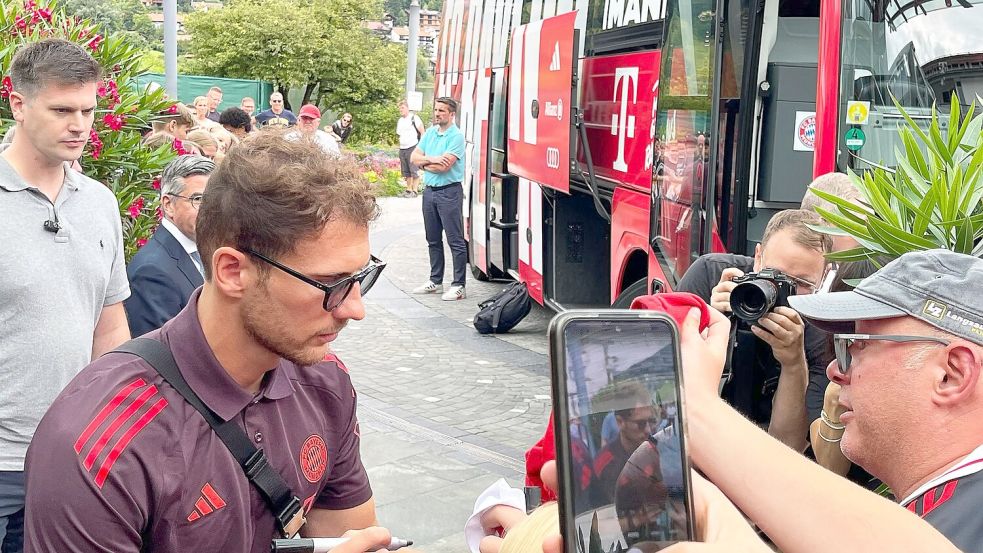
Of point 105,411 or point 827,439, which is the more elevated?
point 105,411

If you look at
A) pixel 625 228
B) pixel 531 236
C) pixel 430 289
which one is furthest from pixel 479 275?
pixel 625 228

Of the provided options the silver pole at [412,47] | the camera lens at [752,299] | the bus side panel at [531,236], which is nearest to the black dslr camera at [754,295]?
the camera lens at [752,299]

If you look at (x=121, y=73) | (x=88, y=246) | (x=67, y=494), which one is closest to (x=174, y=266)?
(x=88, y=246)

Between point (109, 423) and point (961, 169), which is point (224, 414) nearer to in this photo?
point (109, 423)

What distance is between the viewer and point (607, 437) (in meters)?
1.20

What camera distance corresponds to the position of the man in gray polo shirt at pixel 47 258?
127 inches

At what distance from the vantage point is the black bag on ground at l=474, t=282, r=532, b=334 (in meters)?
9.84

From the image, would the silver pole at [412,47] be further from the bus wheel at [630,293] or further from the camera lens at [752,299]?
the camera lens at [752,299]

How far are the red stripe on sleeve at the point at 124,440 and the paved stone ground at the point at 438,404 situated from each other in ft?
10.6

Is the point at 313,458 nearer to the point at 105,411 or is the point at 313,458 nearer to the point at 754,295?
the point at 105,411

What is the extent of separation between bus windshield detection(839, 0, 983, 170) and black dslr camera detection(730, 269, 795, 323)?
1.83 m

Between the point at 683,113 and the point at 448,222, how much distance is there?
612cm

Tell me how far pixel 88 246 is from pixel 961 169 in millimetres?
2693

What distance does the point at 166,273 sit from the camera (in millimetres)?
3898
